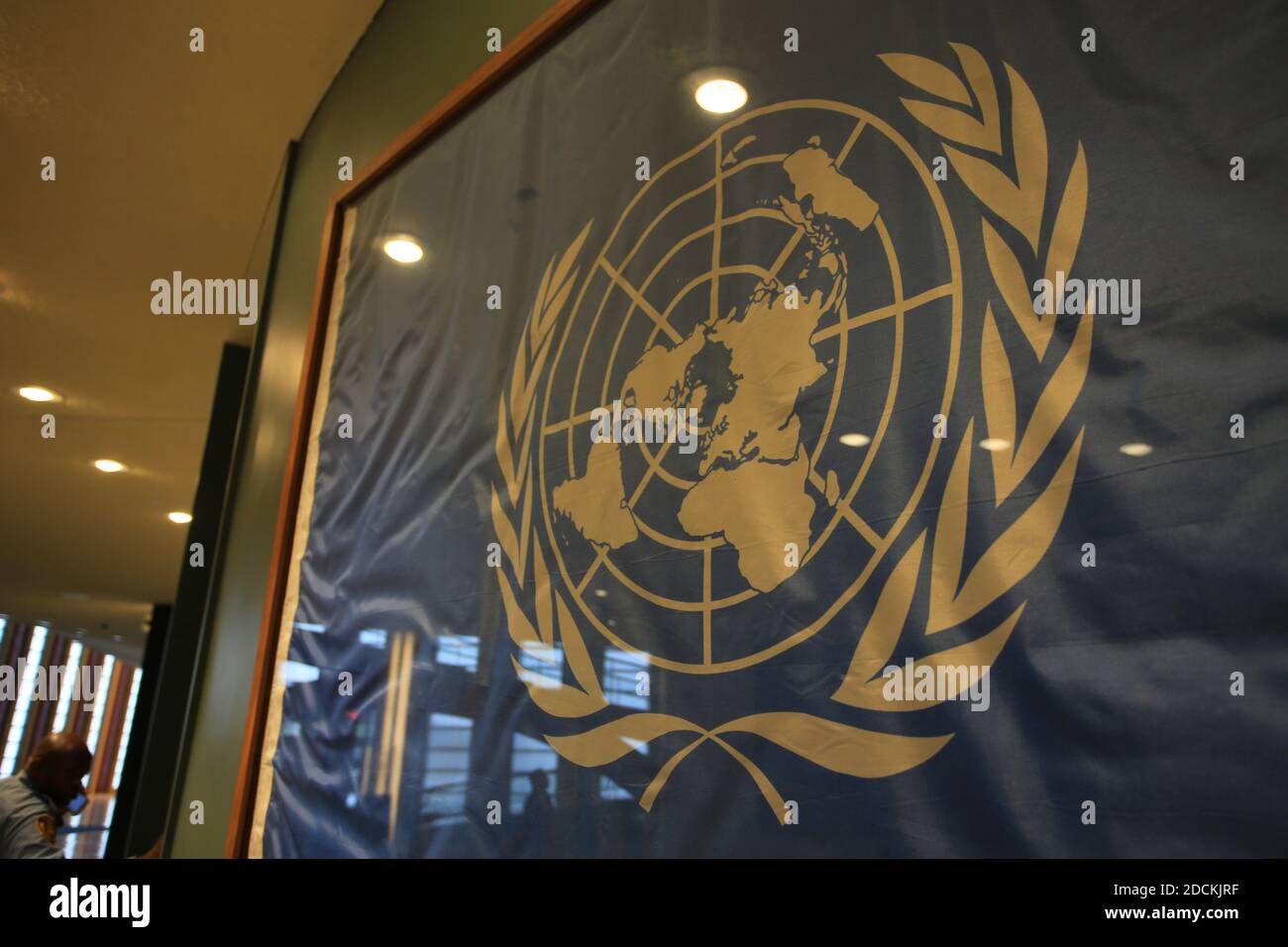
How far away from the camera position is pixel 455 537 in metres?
1.60

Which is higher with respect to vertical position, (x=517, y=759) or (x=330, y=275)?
(x=330, y=275)

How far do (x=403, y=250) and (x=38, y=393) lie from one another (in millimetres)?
4462

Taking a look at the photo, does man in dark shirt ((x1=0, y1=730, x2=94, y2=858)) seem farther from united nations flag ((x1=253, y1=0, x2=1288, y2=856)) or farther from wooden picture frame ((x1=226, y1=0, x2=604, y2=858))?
united nations flag ((x1=253, y1=0, x2=1288, y2=856))

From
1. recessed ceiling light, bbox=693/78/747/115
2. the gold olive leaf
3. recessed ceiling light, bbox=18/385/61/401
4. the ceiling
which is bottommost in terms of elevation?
the gold olive leaf

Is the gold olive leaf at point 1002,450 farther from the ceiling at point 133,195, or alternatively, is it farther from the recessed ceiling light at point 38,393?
the recessed ceiling light at point 38,393

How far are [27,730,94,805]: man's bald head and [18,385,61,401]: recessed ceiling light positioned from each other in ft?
9.96

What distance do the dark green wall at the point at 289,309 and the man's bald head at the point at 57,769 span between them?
1.52ft

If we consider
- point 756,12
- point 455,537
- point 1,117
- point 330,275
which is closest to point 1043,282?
point 756,12

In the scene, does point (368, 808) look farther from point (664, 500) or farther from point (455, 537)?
point (664, 500)

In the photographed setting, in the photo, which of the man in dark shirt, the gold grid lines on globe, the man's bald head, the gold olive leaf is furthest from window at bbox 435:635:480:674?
the man's bald head

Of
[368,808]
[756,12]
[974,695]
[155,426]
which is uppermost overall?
[155,426]

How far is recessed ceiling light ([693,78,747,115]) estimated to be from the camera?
1264mm

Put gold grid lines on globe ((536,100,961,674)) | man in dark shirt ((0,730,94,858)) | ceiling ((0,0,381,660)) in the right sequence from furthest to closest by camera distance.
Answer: ceiling ((0,0,381,660))
man in dark shirt ((0,730,94,858))
gold grid lines on globe ((536,100,961,674))
